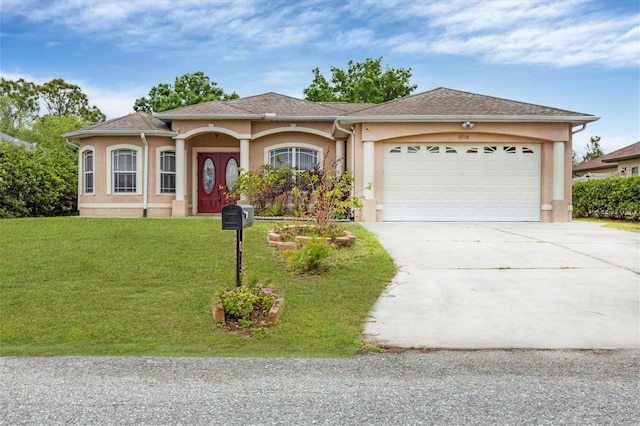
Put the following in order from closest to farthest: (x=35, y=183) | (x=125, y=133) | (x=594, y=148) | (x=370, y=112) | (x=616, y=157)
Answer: (x=370, y=112)
(x=125, y=133)
(x=35, y=183)
(x=616, y=157)
(x=594, y=148)

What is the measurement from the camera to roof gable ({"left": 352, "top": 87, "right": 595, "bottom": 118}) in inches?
584

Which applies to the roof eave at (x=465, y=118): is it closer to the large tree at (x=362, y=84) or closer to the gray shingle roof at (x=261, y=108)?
the gray shingle roof at (x=261, y=108)

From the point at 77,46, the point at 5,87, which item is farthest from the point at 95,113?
the point at 77,46

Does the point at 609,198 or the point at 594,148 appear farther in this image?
the point at 594,148

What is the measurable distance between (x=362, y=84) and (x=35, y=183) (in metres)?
23.8

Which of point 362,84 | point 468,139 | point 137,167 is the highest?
point 362,84

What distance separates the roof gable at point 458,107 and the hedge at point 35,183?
11.6 meters

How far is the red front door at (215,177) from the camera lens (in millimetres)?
18062

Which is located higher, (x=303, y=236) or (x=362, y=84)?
(x=362, y=84)

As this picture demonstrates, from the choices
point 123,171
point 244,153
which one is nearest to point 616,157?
point 244,153

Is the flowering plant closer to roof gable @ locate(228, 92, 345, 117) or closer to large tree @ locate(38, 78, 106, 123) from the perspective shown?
roof gable @ locate(228, 92, 345, 117)

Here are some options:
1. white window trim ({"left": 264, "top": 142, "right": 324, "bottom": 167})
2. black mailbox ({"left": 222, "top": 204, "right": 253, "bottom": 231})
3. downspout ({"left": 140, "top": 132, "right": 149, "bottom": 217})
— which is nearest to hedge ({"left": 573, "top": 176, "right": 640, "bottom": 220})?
white window trim ({"left": 264, "top": 142, "right": 324, "bottom": 167})

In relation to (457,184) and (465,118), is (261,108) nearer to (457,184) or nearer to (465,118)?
(465,118)

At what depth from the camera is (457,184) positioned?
14.9 m
